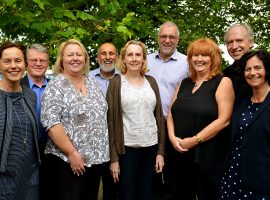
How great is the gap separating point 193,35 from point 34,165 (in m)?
8.00

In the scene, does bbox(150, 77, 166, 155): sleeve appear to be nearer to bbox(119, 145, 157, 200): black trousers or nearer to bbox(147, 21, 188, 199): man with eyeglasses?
bbox(119, 145, 157, 200): black trousers

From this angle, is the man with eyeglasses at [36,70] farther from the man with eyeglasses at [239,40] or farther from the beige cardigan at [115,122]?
the man with eyeglasses at [239,40]

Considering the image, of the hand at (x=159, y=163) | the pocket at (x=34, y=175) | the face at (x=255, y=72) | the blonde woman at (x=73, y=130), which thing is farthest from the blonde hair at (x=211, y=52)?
the pocket at (x=34, y=175)

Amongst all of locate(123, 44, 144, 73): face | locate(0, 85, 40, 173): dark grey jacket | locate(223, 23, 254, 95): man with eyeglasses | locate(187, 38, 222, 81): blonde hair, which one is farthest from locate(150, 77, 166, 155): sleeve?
locate(0, 85, 40, 173): dark grey jacket

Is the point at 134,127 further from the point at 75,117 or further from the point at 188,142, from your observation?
the point at 75,117

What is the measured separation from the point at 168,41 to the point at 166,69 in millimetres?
403

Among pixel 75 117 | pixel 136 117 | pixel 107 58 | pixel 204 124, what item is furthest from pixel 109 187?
pixel 107 58

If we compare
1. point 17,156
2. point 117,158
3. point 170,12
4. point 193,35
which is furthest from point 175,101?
point 170,12

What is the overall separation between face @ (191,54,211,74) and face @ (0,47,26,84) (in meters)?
1.89

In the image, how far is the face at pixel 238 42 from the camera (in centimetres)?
477

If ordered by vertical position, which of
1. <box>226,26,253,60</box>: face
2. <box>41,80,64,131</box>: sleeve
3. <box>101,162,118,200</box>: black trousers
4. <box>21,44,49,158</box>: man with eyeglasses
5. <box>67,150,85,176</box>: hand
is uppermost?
<box>226,26,253,60</box>: face

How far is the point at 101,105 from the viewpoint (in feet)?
13.5

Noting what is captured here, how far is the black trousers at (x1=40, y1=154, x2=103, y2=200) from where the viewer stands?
12.9 feet

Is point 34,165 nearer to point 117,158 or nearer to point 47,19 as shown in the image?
point 117,158
